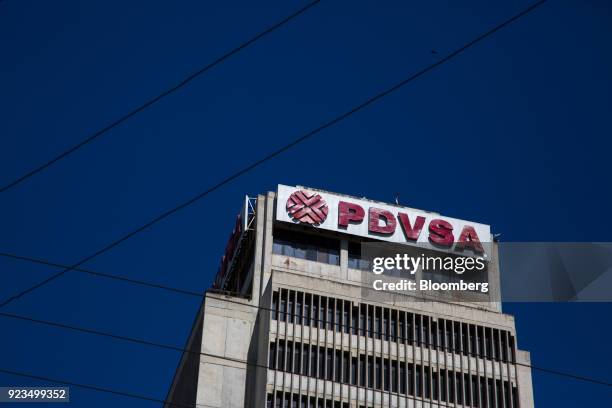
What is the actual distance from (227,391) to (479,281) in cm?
2645

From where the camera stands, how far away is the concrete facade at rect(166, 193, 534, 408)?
91.2 meters

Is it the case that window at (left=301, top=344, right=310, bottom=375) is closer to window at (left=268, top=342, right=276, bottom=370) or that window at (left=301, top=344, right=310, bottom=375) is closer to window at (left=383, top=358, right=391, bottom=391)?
window at (left=268, top=342, right=276, bottom=370)

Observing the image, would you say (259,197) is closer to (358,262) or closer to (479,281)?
(358,262)

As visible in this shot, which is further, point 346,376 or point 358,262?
point 358,262

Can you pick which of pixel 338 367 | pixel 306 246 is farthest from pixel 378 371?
pixel 306 246

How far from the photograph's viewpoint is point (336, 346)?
93.4 metres

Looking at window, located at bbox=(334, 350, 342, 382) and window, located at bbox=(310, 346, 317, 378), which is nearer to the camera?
window, located at bbox=(310, 346, 317, 378)

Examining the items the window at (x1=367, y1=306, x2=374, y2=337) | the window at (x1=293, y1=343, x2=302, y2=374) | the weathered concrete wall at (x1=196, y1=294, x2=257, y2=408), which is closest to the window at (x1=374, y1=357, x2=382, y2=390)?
the window at (x1=367, y1=306, x2=374, y2=337)

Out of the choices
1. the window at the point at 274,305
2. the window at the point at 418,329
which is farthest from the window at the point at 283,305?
the window at the point at 418,329

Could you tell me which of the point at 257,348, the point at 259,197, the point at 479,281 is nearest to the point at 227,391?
the point at 257,348

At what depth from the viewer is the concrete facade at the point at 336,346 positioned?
9125 centimetres

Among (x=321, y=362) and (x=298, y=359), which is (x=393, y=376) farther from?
(x=298, y=359)

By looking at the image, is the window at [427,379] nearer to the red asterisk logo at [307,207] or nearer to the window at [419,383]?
the window at [419,383]

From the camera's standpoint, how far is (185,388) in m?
104
